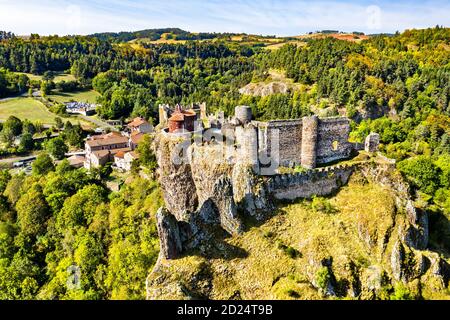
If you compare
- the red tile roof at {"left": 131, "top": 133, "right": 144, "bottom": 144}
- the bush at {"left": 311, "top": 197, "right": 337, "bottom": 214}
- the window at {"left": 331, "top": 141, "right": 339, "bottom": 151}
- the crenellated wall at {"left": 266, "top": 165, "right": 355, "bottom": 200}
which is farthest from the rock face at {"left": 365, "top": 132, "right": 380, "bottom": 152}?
the red tile roof at {"left": 131, "top": 133, "right": 144, "bottom": 144}

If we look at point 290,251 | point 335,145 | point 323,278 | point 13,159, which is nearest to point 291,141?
point 335,145

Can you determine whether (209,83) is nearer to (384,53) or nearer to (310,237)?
(384,53)

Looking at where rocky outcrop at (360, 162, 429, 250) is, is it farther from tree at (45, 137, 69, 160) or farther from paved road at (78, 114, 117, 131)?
paved road at (78, 114, 117, 131)

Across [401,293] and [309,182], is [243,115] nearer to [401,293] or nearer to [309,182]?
[309,182]

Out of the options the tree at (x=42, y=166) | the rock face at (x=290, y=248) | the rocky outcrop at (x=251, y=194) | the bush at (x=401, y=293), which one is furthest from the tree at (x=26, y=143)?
the bush at (x=401, y=293)

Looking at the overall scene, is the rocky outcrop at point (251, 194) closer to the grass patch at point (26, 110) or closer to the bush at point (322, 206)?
the bush at point (322, 206)

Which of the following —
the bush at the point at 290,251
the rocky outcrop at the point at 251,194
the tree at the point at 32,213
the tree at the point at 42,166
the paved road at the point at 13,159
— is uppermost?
the rocky outcrop at the point at 251,194

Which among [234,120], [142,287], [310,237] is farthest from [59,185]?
[310,237]
